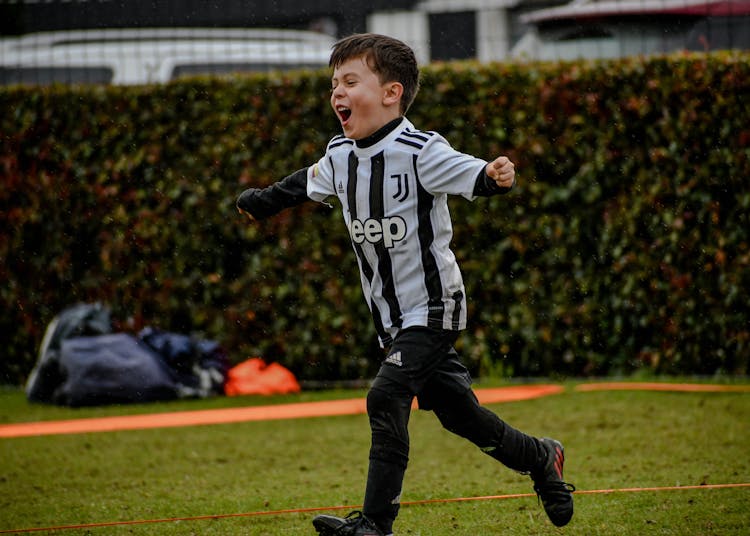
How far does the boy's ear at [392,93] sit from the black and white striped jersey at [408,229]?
0.09 meters

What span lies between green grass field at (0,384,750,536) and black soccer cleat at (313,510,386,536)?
0.56m

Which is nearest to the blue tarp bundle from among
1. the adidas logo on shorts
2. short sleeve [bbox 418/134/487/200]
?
the adidas logo on shorts

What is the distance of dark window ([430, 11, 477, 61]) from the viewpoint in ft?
34.3

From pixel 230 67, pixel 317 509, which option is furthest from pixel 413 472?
pixel 230 67

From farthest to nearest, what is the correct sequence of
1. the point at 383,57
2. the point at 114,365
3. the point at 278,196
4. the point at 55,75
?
1. the point at 55,75
2. the point at 114,365
3. the point at 278,196
4. the point at 383,57

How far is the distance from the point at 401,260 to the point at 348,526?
0.87 meters

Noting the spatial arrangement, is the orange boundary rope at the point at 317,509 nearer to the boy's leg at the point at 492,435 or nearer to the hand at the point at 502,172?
the boy's leg at the point at 492,435

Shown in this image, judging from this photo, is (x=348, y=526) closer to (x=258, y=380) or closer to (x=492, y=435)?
(x=492, y=435)

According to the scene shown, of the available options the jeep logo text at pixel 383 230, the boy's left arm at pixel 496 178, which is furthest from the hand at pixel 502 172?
the jeep logo text at pixel 383 230

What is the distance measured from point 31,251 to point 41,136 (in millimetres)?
881

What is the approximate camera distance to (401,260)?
3.74 m

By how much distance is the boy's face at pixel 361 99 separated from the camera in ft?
12.4

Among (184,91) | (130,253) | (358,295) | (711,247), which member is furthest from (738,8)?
(130,253)

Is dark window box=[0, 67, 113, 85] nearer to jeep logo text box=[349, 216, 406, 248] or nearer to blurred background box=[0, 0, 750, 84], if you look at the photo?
blurred background box=[0, 0, 750, 84]
